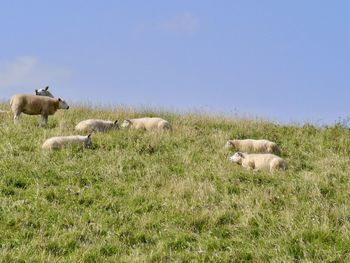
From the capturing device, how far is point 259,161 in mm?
15414

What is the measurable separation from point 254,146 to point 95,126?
4606mm

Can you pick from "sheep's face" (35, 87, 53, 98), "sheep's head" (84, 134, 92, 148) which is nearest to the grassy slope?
"sheep's head" (84, 134, 92, 148)

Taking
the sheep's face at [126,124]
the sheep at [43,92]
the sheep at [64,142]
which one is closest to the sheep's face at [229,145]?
the sheep's face at [126,124]

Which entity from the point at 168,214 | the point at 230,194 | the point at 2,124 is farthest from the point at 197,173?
the point at 2,124

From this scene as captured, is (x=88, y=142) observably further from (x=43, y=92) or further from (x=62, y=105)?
(x=43, y=92)

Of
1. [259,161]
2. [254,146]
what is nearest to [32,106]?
[254,146]

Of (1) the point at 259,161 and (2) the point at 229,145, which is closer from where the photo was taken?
(1) the point at 259,161

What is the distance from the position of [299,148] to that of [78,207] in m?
8.31

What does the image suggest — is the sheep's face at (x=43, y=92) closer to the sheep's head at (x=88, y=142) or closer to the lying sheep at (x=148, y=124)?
the lying sheep at (x=148, y=124)

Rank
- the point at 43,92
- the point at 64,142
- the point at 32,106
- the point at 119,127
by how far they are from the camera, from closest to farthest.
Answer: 1. the point at 64,142
2. the point at 119,127
3. the point at 32,106
4. the point at 43,92

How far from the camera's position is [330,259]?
9133mm

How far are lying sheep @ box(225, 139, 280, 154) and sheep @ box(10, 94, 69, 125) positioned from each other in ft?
19.0

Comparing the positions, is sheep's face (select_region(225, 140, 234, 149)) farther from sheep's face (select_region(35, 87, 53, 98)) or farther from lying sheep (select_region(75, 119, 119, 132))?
sheep's face (select_region(35, 87, 53, 98))

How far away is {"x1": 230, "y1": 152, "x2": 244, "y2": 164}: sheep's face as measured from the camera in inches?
609
